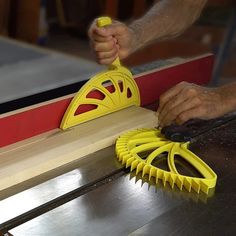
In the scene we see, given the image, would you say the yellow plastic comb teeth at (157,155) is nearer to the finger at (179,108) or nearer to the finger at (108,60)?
the finger at (179,108)

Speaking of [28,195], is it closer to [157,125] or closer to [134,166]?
[134,166]

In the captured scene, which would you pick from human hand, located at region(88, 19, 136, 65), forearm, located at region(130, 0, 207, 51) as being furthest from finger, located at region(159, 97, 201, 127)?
forearm, located at region(130, 0, 207, 51)

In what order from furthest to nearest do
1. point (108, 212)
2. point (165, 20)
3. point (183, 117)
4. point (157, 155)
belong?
1. point (165, 20)
2. point (183, 117)
3. point (157, 155)
4. point (108, 212)

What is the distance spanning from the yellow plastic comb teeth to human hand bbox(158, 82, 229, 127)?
7 cm

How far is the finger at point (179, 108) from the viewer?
1119 millimetres

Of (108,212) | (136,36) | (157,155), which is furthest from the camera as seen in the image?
(136,36)

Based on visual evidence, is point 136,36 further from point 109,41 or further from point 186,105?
point 186,105

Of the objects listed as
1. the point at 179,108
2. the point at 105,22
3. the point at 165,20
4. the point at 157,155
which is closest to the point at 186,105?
the point at 179,108

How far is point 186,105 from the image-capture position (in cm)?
112

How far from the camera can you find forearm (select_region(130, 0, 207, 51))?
1446mm

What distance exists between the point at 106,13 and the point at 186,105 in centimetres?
300

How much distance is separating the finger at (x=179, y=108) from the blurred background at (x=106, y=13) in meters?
1.74

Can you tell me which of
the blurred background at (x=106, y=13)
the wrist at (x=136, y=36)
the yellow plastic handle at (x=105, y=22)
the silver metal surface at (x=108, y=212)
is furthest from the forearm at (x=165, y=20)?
the blurred background at (x=106, y=13)

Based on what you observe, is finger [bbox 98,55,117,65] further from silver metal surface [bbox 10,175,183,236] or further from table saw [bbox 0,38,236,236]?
silver metal surface [bbox 10,175,183,236]
